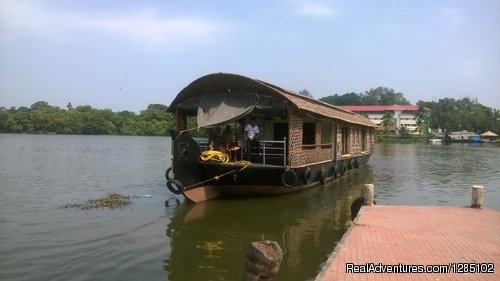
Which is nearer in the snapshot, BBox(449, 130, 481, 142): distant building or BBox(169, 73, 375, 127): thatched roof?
BBox(169, 73, 375, 127): thatched roof

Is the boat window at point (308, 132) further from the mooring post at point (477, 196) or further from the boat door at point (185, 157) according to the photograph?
the mooring post at point (477, 196)

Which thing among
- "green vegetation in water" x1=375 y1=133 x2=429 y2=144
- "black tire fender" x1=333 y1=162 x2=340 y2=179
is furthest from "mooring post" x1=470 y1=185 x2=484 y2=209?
"green vegetation in water" x1=375 y1=133 x2=429 y2=144

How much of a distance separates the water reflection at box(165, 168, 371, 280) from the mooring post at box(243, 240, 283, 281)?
192 centimetres

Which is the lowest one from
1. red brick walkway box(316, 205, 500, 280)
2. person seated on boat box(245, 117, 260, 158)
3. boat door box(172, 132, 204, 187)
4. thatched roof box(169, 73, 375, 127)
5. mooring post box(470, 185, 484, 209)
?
red brick walkway box(316, 205, 500, 280)

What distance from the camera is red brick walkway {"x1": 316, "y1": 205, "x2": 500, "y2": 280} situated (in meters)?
Result: 5.12

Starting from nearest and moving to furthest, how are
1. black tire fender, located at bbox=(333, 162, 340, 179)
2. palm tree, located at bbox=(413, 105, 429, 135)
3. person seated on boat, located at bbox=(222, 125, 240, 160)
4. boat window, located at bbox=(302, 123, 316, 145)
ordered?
person seated on boat, located at bbox=(222, 125, 240, 160)
boat window, located at bbox=(302, 123, 316, 145)
black tire fender, located at bbox=(333, 162, 340, 179)
palm tree, located at bbox=(413, 105, 429, 135)

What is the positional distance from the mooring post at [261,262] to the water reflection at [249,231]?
6.29 feet

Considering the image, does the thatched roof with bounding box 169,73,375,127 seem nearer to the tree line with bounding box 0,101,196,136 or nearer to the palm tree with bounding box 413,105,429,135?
the tree line with bounding box 0,101,196,136

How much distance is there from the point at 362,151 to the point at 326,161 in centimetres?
904

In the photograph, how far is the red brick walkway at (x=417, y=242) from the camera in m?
5.12

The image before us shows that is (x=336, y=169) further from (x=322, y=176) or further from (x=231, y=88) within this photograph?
(x=231, y=88)

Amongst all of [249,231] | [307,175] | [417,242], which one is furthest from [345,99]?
[417,242]

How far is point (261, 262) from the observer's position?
Result: 424 cm

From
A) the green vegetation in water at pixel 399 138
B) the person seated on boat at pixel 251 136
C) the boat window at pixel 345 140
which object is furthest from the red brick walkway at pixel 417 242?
the green vegetation in water at pixel 399 138
